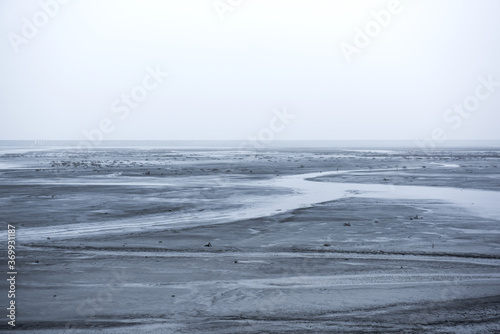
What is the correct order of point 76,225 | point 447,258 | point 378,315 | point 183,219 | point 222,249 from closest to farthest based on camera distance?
point 378,315 → point 447,258 → point 222,249 → point 76,225 → point 183,219

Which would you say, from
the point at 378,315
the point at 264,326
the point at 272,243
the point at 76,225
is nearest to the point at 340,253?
the point at 272,243

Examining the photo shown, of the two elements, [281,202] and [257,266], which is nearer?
[257,266]

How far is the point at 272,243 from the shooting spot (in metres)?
15.0

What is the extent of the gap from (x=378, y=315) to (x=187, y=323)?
325 centimetres

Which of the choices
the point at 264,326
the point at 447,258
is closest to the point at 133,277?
the point at 264,326

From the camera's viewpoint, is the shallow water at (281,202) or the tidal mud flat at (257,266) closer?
the tidal mud flat at (257,266)

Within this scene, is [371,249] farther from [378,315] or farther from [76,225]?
[76,225]

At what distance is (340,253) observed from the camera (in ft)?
44.5

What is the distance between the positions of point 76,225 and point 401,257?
11836mm

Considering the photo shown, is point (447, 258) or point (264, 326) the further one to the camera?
point (447, 258)

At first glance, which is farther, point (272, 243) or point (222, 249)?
point (272, 243)

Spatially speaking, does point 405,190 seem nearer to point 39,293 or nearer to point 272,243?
point 272,243

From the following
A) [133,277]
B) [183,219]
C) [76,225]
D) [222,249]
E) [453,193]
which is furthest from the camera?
[453,193]

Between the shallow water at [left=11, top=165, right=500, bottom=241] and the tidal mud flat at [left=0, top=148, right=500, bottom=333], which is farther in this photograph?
the shallow water at [left=11, top=165, right=500, bottom=241]
